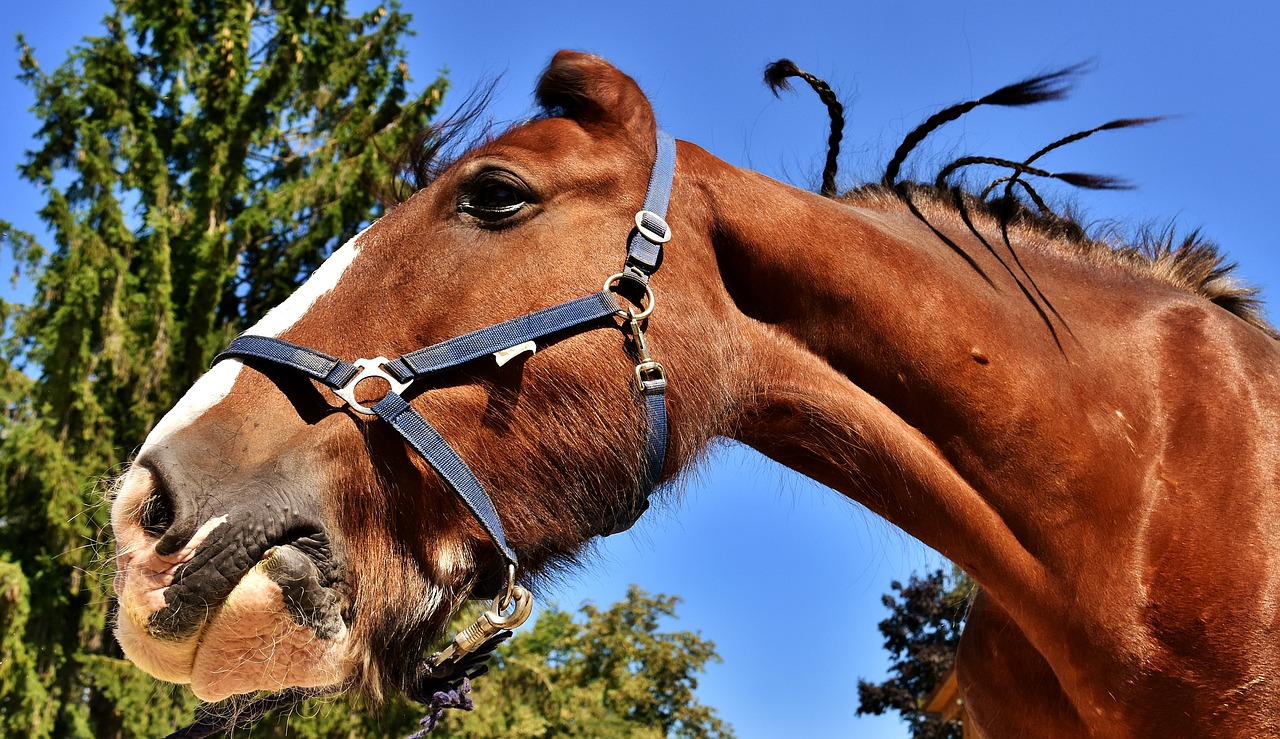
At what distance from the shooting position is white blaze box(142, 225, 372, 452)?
195 centimetres

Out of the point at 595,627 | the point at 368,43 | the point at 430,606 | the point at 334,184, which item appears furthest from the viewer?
the point at 595,627

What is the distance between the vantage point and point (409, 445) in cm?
204

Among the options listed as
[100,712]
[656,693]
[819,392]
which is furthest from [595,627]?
[819,392]

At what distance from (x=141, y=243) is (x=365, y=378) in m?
10.8

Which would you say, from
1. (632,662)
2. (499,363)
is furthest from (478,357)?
(632,662)

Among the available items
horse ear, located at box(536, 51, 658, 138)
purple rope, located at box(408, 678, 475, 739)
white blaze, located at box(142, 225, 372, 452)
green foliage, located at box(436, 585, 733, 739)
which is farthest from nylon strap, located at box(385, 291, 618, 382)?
green foliage, located at box(436, 585, 733, 739)

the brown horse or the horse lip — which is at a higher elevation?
the brown horse

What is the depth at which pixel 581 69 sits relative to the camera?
2562 mm

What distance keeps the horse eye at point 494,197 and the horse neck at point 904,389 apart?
0.51 m

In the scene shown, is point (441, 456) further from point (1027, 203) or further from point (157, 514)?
point (1027, 203)

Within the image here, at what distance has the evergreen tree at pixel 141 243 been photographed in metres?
9.84

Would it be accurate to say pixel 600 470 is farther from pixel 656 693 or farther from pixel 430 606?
pixel 656 693

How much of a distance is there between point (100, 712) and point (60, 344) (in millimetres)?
3960

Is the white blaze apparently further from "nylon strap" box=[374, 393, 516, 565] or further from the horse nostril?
→ "nylon strap" box=[374, 393, 516, 565]
